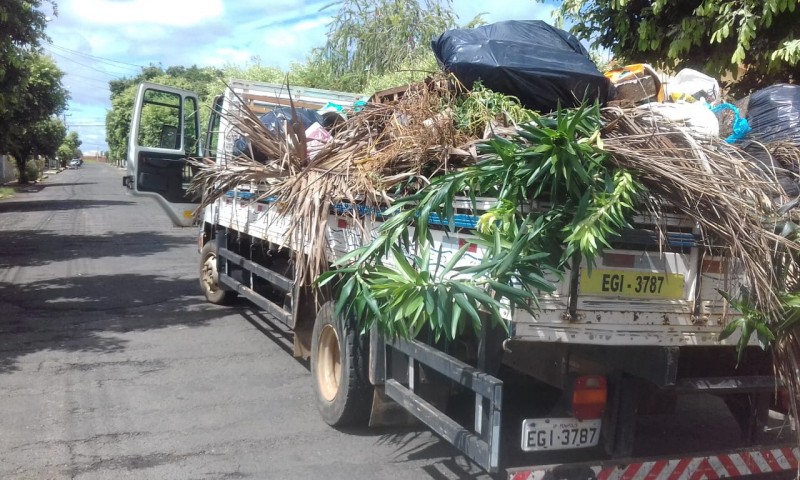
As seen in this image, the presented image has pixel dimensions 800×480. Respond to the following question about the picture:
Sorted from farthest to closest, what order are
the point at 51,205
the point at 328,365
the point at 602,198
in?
the point at 51,205 → the point at 328,365 → the point at 602,198

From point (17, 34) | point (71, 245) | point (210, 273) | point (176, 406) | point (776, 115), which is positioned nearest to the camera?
point (776, 115)

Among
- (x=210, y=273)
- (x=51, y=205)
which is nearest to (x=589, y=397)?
(x=210, y=273)

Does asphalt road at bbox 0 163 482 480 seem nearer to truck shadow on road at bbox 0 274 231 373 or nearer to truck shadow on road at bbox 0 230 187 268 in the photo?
truck shadow on road at bbox 0 274 231 373

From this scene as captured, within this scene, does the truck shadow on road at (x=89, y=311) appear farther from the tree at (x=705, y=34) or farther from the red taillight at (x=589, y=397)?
the tree at (x=705, y=34)

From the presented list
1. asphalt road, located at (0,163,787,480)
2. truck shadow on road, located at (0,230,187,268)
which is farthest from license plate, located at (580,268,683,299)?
truck shadow on road, located at (0,230,187,268)

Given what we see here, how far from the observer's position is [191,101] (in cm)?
974

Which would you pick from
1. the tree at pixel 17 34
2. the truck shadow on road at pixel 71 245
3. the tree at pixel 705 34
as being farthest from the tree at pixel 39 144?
the tree at pixel 705 34

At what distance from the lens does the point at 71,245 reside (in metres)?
16.5

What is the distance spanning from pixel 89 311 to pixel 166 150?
2.30m

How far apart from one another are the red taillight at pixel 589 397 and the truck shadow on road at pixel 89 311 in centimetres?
537

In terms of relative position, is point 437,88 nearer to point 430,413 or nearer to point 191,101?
point 430,413

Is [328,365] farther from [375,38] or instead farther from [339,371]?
[375,38]

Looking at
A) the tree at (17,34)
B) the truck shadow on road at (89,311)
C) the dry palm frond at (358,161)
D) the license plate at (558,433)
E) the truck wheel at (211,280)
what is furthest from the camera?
the tree at (17,34)

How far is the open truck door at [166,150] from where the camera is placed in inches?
368
